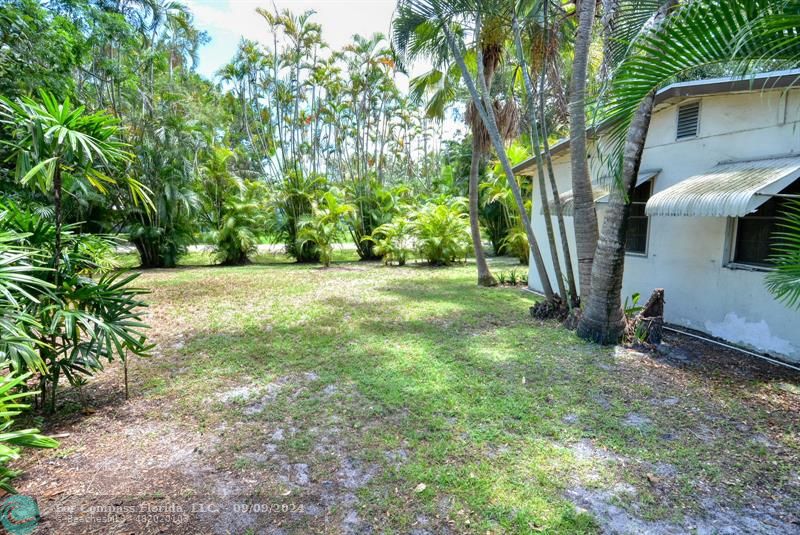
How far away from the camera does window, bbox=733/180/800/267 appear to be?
17.4ft

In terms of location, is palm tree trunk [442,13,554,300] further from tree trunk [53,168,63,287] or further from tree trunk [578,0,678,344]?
tree trunk [53,168,63,287]

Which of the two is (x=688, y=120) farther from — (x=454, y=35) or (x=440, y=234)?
(x=440, y=234)

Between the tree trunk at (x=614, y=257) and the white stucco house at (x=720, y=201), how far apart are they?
1.91 feet

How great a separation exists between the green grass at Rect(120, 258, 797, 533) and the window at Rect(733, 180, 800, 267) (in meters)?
1.99

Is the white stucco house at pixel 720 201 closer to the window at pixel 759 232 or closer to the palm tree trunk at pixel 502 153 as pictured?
the window at pixel 759 232

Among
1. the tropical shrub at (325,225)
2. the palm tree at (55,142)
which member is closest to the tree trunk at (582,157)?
the palm tree at (55,142)

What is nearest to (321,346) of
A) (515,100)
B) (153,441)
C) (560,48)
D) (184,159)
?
(153,441)

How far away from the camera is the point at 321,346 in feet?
18.1

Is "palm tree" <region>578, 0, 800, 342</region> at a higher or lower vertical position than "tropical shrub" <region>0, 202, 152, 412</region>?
higher

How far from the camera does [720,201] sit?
4688 millimetres

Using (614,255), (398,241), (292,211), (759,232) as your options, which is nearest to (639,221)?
(759,232)

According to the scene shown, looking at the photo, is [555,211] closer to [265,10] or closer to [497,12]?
[497,12]

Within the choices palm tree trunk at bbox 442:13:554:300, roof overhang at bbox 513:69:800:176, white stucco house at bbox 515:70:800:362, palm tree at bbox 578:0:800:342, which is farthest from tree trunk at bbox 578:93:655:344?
palm tree trunk at bbox 442:13:554:300

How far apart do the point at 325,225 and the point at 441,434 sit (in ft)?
36.3
